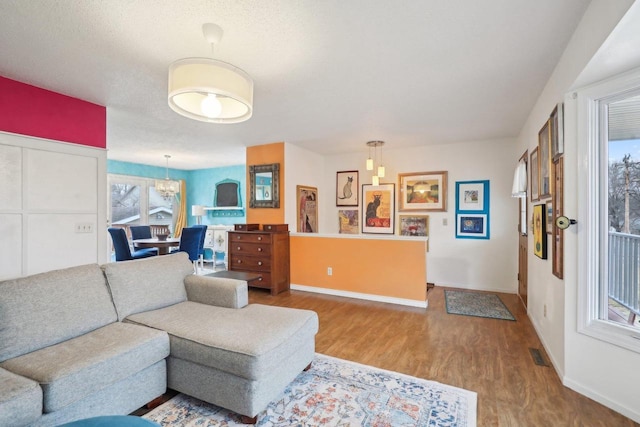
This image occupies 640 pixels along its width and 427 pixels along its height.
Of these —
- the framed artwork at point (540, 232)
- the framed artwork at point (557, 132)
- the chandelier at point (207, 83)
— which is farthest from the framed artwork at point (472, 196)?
the chandelier at point (207, 83)

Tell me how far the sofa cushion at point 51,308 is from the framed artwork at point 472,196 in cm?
480

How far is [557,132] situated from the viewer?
2.25 metres

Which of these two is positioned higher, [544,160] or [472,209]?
[544,160]

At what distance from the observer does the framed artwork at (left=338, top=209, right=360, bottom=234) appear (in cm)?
570

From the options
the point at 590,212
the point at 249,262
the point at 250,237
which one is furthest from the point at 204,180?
the point at 590,212

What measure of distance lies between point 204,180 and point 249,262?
405cm

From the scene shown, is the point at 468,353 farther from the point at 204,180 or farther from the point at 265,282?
the point at 204,180

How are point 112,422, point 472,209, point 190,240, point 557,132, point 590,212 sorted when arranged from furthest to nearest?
1. point 190,240
2. point 472,209
3. point 557,132
4. point 590,212
5. point 112,422

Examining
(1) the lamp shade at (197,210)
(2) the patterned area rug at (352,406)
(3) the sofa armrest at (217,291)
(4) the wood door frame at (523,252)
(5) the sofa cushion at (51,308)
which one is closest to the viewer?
(5) the sofa cushion at (51,308)

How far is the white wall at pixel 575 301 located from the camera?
164cm

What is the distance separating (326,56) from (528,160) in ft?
9.51

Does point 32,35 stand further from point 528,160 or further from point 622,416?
point 528,160

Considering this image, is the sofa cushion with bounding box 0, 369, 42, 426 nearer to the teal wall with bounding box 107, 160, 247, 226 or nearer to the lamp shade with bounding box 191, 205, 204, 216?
the teal wall with bounding box 107, 160, 247, 226

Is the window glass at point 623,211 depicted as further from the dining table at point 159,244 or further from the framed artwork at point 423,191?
the dining table at point 159,244
